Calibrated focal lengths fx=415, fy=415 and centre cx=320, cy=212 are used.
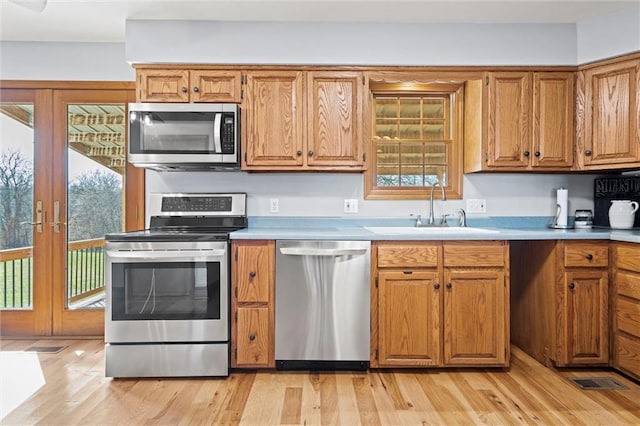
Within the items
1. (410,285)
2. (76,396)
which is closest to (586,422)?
(410,285)

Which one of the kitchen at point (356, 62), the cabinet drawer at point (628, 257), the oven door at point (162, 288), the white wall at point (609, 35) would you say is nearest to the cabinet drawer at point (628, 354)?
the cabinet drawer at point (628, 257)

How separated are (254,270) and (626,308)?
2319mm

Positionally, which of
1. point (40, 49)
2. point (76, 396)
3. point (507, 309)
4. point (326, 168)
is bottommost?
point (76, 396)

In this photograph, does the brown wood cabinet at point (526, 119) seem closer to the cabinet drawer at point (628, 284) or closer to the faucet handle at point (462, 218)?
the faucet handle at point (462, 218)

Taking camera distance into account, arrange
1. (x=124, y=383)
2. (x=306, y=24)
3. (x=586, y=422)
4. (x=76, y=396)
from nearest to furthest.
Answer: (x=586, y=422)
(x=76, y=396)
(x=124, y=383)
(x=306, y=24)

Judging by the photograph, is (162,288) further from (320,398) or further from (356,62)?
(356,62)

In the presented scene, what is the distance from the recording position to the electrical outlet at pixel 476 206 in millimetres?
3285

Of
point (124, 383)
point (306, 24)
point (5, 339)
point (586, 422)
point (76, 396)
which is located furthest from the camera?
point (5, 339)

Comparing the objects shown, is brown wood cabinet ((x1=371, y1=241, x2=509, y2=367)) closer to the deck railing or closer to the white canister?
the white canister

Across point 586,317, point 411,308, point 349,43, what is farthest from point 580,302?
point 349,43

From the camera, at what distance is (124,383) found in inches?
99.4

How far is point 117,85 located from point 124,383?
229cm

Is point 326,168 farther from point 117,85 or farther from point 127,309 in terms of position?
point 117,85

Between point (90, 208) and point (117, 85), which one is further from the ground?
point (117, 85)
